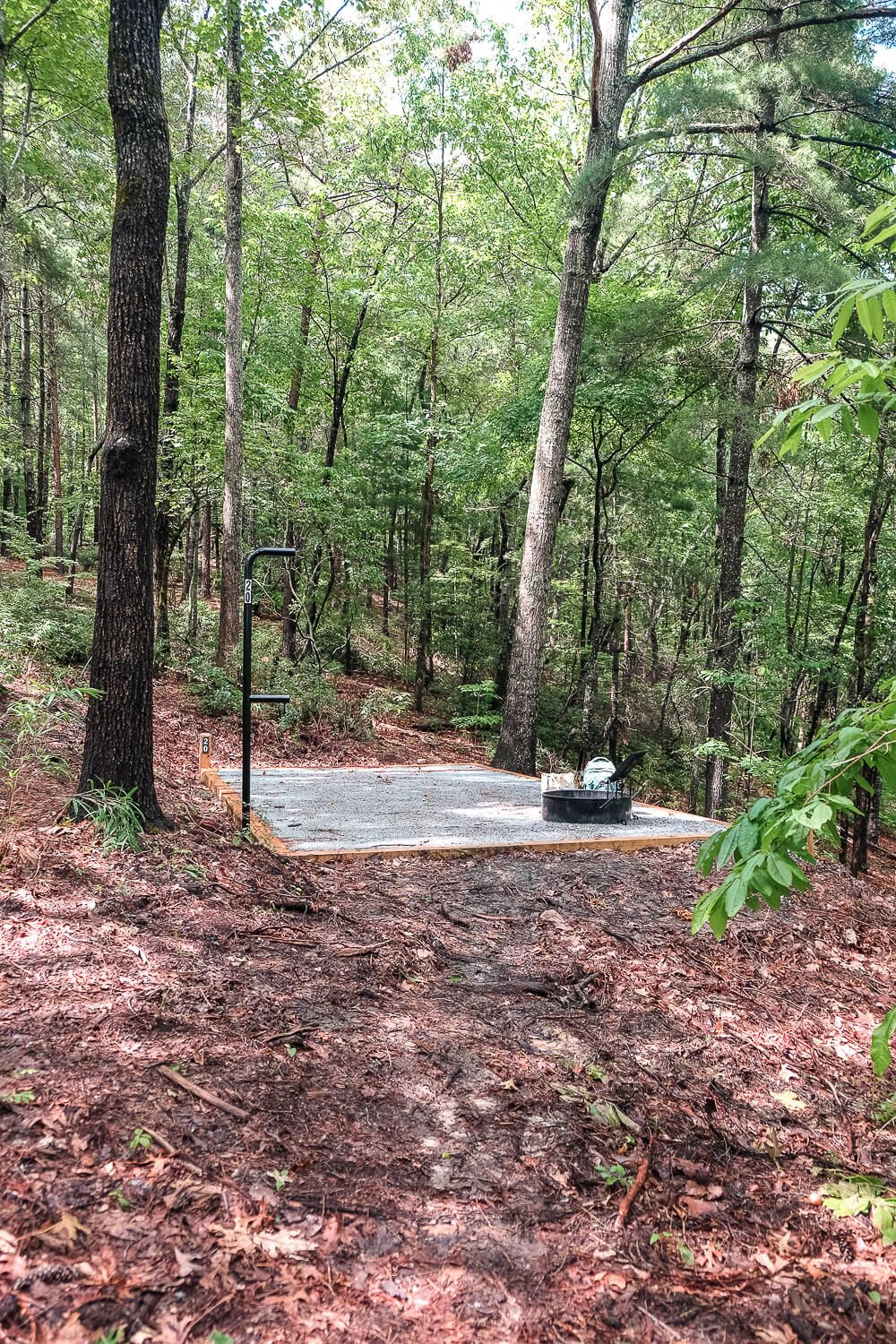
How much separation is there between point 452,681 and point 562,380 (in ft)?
29.9

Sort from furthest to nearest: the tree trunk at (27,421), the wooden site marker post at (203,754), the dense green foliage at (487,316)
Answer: the tree trunk at (27,421) < the dense green foliage at (487,316) < the wooden site marker post at (203,754)

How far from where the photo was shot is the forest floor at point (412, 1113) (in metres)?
1.43

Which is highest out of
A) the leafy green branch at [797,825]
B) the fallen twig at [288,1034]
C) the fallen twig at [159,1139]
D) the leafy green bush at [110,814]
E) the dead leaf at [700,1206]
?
the leafy green branch at [797,825]

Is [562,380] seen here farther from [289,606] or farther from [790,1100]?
[790,1100]

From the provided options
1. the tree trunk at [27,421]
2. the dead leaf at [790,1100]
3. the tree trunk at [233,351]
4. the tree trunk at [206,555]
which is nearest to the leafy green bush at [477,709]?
the tree trunk at [233,351]

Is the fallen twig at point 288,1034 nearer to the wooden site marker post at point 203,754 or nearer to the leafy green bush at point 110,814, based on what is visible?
the leafy green bush at point 110,814

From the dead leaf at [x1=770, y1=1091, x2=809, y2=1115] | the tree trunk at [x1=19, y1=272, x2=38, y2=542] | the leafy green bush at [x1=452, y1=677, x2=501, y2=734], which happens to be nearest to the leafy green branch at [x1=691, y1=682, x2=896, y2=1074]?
the dead leaf at [x1=770, y1=1091, x2=809, y2=1115]

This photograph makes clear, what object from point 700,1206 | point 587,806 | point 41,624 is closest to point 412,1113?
point 700,1206

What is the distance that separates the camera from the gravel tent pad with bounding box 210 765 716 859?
15.1 ft

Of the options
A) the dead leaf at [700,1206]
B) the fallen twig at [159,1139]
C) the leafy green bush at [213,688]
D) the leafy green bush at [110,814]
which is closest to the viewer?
the fallen twig at [159,1139]

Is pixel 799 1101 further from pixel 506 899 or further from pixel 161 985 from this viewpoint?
pixel 161 985

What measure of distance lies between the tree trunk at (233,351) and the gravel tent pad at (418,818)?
13.9ft

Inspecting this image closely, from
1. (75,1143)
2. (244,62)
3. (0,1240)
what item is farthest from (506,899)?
(244,62)

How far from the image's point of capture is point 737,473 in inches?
340
